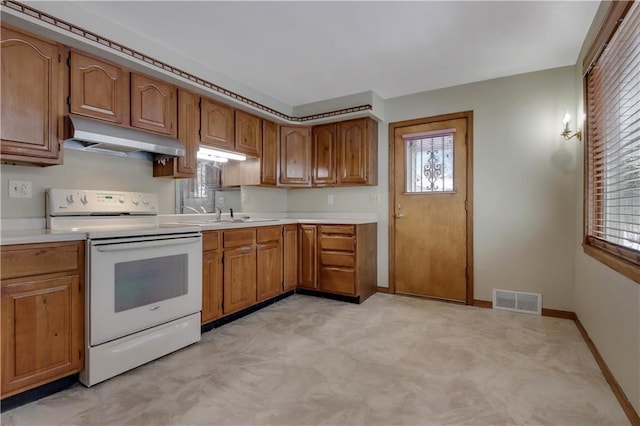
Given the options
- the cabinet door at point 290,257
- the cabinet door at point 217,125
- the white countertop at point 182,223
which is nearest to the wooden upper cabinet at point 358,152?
the white countertop at point 182,223

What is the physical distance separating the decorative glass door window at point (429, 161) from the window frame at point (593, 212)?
1194mm

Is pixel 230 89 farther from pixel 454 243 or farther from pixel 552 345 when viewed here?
pixel 552 345

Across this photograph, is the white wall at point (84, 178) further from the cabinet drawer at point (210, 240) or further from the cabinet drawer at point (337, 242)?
the cabinet drawer at point (337, 242)

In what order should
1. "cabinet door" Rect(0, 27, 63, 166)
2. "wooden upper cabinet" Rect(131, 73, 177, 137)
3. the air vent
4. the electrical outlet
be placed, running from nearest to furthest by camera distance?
1. "cabinet door" Rect(0, 27, 63, 166)
2. the electrical outlet
3. "wooden upper cabinet" Rect(131, 73, 177, 137)
4. the air vent

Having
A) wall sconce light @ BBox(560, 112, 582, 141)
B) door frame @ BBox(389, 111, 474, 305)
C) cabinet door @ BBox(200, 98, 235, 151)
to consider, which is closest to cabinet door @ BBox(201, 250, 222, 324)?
cabinet door @ BBox(200, 98, 235, 151)

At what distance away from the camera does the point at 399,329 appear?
108 inches

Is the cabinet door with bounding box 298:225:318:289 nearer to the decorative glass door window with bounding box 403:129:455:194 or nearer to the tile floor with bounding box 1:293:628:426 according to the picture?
the tile floor with bounding box 1:293:628:426

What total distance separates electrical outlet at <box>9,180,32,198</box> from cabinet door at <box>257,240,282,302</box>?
1787mm

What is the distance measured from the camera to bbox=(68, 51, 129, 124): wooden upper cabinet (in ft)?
7.04

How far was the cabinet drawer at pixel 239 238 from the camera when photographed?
2834mm

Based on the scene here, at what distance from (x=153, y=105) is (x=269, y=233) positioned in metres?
1.56

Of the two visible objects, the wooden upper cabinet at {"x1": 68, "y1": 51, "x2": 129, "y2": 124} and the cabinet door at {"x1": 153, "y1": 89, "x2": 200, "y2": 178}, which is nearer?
the wooden upper cabinet at {"x1": 68, "y1": 51, "x2": 129, "y2": 124}

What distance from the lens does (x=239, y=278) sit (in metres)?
2.96

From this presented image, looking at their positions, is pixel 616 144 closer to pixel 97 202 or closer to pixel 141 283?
pixel 141 283
